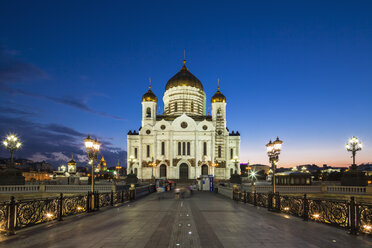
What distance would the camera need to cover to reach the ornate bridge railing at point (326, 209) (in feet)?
27.4

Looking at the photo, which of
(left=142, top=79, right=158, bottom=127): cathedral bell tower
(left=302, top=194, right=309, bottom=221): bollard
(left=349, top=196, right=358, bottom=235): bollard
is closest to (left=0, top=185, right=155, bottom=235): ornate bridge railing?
(left=302, top=194, right=309, bottom=221): bollard

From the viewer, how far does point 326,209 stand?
10.2m

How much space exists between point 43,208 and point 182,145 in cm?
4408

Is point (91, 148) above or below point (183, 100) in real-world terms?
below

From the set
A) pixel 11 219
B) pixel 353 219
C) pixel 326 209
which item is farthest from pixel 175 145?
pixel 353 219

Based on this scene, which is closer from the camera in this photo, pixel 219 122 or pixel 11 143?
pixel 11 143

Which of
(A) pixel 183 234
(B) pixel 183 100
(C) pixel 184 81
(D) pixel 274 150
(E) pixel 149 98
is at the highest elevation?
(C) pixel 184 81

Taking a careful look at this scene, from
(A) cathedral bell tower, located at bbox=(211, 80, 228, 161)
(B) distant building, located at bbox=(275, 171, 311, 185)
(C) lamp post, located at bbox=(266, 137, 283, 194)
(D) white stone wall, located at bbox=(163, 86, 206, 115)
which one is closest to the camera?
(C) lamp post, located at bbox=(266, 137, 283, 194)

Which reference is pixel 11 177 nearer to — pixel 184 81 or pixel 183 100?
pixel 183 100

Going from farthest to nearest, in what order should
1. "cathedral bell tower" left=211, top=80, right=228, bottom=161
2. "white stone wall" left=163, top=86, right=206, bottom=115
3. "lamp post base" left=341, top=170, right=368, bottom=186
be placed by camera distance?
"white stone wall" left=163, top=86, right=206, bottom=115
"cathedral bell tower" left=211, top=80, right=228, bottom=161
"lamp post base" left=341, top=170, right=368, bottom=186

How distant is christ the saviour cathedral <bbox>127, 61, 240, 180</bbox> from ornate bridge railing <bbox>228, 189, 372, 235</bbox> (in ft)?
115

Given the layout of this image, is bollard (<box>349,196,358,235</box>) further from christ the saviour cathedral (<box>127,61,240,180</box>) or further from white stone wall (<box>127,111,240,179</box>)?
white stone wall (<box>127,111,240,179</box>)

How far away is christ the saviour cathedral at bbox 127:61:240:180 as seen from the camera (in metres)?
52.8

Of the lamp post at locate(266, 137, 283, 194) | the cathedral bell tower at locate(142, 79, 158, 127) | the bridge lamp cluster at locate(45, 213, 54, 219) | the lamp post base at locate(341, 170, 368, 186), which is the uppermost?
the cathedral bell tower at locate(142, 79, 158, 127)
